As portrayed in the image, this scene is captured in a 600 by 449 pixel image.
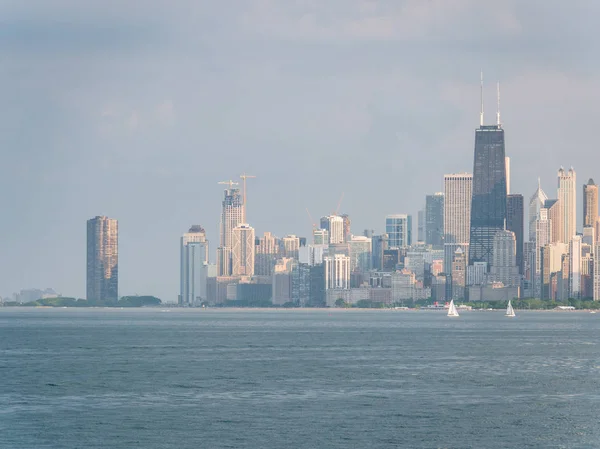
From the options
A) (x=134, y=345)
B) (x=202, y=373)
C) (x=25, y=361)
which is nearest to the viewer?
(x=202, y=373)

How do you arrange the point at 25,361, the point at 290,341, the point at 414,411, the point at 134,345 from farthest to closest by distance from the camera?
the point at 290,341, the point at 134,345, the point at 25,361, the point at 414,411

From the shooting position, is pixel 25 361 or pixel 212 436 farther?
pixel 25 361

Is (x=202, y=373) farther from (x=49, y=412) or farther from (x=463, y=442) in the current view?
(x=463, y=442)

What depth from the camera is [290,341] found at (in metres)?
189

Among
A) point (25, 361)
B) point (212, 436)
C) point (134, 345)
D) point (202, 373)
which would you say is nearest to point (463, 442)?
point (212, 436)

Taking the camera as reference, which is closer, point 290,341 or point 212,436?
point 212,436

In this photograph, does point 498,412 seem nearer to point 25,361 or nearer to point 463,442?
point 463,442

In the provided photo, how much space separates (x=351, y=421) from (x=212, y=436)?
11106 millimetres

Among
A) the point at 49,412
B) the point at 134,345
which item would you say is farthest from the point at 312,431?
the point at 134,345

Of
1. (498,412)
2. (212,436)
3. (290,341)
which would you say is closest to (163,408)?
(212,436)

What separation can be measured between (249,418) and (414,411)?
499 inches

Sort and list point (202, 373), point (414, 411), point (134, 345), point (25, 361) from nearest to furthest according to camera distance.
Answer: point (414, 411) → point (202, 373) → point (25, 361) → point (134, 345)

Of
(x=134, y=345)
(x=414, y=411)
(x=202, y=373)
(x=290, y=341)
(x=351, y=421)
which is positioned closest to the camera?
(x=351, y=421)

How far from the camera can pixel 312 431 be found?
76.4 meters
